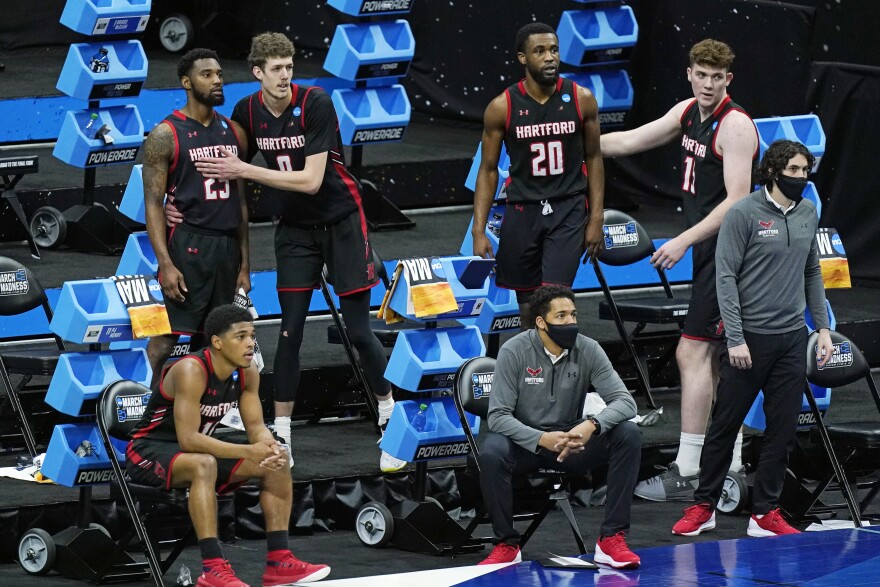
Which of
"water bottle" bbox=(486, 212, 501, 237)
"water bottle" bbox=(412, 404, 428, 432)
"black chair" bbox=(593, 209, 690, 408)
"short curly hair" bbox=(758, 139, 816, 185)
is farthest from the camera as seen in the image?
"black chair" bbox=(593, 209, 690, 408)

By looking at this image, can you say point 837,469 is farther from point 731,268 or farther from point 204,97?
point 204,97

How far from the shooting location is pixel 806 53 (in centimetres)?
979

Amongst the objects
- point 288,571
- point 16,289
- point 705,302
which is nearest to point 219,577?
point 288,571

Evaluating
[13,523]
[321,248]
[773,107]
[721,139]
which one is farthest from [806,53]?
[13,523]

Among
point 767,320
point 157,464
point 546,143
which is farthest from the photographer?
point 546,143

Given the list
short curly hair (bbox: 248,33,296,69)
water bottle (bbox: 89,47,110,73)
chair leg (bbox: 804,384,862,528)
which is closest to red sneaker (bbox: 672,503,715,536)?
chair leg (bbox: 804,384,862,528)

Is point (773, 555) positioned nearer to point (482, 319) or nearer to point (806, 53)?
point (482, 319)

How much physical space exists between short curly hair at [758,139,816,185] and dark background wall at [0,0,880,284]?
118 inches

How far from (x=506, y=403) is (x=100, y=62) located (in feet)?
11.4

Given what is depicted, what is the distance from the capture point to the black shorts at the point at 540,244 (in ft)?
24.5

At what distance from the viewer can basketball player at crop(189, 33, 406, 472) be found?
23.4ft

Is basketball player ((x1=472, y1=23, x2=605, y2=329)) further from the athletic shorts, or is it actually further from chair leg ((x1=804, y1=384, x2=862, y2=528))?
the athletic shorts

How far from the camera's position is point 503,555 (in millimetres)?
6645

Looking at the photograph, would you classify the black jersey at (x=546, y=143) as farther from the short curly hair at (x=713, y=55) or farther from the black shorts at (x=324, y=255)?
the black shorts at (x=324, y=255)
